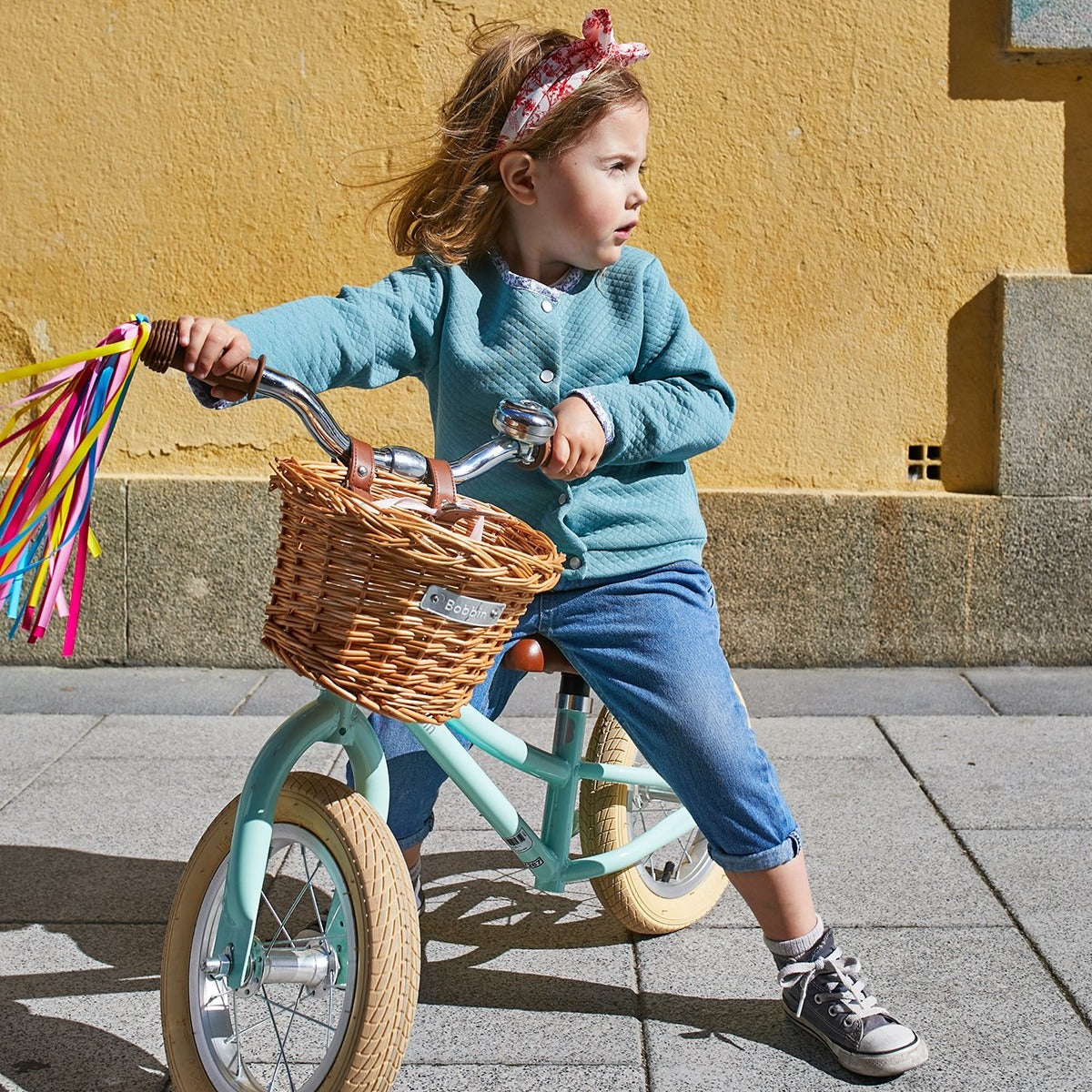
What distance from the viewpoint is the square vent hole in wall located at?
481cm

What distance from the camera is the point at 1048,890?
3.01 metres

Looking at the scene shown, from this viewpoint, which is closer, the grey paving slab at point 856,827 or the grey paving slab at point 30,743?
the grey paving slab at point 856,827

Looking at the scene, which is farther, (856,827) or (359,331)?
(856,827)

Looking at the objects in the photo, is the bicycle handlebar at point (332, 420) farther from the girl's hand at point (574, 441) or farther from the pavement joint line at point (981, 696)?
the pavement joint line at point (981, 696)

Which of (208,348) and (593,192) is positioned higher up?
(593,192)

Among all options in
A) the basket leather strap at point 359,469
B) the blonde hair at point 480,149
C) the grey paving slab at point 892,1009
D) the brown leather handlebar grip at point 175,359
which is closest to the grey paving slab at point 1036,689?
the grey paving slab at point 892,1009

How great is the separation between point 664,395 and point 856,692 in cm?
249

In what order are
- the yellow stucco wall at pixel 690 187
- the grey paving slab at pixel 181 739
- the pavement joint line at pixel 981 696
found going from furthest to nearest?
the yellow stucco wall at pixel 690 187
the pavement joint line at pixel 981 696
the grey paving slab at pixel 181 739

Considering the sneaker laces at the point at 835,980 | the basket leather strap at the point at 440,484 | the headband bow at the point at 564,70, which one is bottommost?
the sneaker laces at the point at 835,980

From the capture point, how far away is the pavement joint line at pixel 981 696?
431 cm

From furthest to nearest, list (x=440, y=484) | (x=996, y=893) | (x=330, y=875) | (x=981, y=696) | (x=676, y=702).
A: (x=981, y=696) → (x=996, y=893) → (x=676, y=702) → (x=330, y=875) → (x=440, y=484)

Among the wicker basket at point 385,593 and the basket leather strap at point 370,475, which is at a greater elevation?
the basket leather strap at point 370,475

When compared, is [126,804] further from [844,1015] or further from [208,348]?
[208,348]

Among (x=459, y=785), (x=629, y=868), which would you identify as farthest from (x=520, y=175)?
(x=629, y=868)
